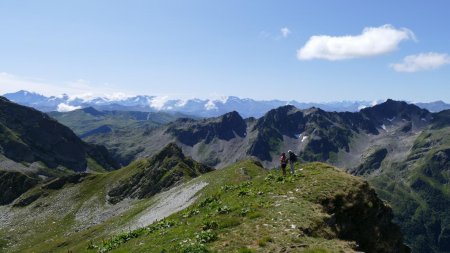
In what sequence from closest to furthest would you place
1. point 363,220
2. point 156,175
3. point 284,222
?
point 284,222, point 363,220, point 156,175

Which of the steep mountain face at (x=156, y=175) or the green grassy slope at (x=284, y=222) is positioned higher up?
the green grassy slope at (x=284, y=222)

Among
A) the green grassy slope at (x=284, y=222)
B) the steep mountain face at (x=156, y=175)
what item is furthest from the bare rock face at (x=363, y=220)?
the steep mountain face at (x=156, y=175)

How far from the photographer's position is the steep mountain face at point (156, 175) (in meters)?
130

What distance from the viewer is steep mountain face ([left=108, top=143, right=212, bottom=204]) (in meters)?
130

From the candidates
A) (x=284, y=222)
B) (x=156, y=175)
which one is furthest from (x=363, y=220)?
(x=156, y=175)

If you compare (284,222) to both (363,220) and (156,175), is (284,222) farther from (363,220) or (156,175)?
(156,175)

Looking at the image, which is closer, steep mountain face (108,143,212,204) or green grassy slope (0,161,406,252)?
green grassy slope (0,161,406,252)

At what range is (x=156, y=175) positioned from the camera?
13700cm

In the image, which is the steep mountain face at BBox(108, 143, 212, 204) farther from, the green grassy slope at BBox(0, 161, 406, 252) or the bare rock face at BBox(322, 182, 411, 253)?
the bare rock face at BBox(322, 182, 411, 253)

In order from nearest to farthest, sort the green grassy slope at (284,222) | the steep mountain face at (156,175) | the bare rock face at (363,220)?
the green grassy slope at (284,222), the bare rock face at (363,220), the steep mountain face at (156,175)

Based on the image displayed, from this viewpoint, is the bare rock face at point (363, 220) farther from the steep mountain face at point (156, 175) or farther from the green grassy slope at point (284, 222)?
the steep mountain face at point (156, 175)

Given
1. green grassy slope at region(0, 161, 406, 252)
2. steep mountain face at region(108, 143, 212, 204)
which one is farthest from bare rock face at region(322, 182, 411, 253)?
steep mountain face at region(108, 143, 212, 204)

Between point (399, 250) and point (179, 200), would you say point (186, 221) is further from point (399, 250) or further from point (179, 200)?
point (179, 200)

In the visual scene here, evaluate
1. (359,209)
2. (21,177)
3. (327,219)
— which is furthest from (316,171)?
(21,177)
